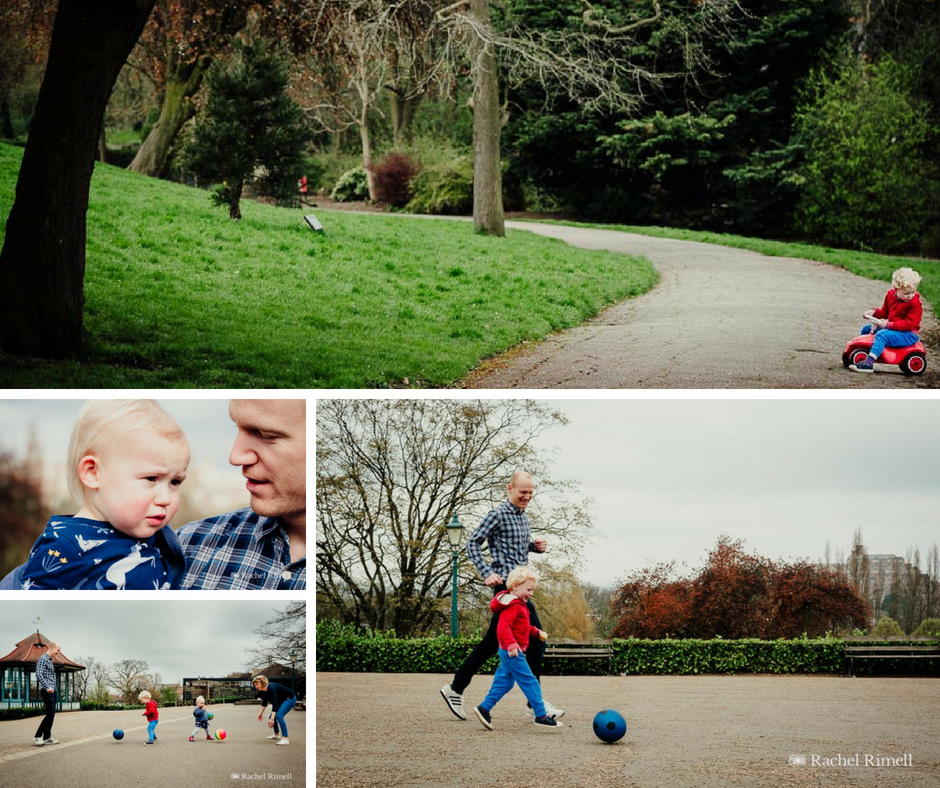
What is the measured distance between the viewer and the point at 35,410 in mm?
4898

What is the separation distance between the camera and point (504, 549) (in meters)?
4.89

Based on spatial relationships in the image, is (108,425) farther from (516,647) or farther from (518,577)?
(516,647)

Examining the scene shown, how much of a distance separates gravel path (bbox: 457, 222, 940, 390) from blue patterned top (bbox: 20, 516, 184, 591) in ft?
10.5

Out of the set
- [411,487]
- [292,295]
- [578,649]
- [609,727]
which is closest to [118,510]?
[411,487]

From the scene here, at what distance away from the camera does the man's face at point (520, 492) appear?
489 cm

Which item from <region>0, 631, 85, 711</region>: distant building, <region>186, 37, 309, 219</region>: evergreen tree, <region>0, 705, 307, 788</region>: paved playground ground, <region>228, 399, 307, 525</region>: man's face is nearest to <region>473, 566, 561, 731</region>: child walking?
<region>0, 705, 307, 788</region>: paved playground ground

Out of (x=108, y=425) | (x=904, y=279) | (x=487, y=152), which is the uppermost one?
(x=487, y=152)

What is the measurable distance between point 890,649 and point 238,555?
3.30m

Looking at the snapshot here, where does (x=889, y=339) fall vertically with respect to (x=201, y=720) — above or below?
above

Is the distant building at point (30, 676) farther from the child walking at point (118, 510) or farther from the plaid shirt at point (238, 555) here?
the plaid shirt at point (238, 555)

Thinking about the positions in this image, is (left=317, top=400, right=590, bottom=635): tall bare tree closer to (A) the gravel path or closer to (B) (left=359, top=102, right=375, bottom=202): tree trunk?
(A) the gravel path

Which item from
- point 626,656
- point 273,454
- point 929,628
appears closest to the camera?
point 273,454

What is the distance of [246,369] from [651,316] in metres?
3.92

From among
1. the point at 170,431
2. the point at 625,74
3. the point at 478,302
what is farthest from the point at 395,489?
the point at 625,74
